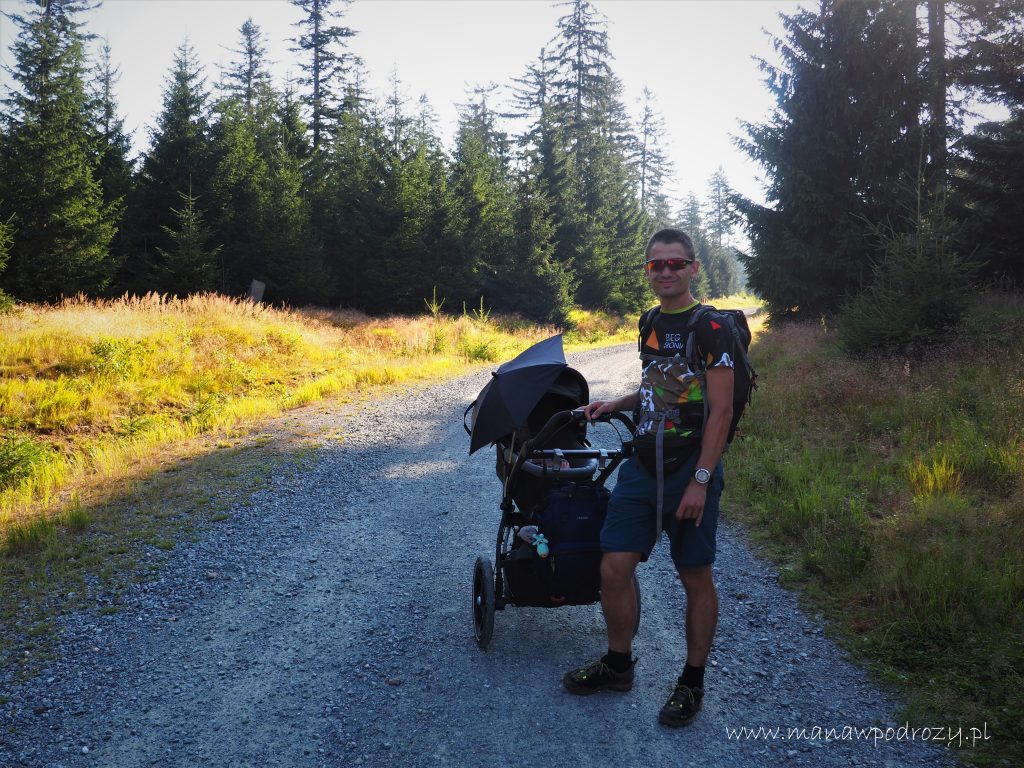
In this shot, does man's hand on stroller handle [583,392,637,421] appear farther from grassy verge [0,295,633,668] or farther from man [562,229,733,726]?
grassy verge [0,295,633,668]

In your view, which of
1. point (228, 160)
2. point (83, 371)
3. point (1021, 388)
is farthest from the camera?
point (228, 160)

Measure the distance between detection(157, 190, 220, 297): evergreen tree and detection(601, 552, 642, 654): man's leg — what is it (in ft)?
75.9

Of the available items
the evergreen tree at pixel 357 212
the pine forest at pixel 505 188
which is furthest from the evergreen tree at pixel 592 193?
the evergreen tree at pixel 357 212

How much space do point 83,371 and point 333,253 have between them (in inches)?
750

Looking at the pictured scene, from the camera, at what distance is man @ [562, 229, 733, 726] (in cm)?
278

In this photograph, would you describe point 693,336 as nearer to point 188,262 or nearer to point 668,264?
point 668,264

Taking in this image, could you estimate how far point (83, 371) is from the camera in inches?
435

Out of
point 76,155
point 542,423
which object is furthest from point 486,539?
point 76,155

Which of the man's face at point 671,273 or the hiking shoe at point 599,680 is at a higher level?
the man's face at point 671,273

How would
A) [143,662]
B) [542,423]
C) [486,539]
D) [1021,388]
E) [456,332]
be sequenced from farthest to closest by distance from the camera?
[456,332]
[1021,388]
[486,539]
[542,423]
[143,662]

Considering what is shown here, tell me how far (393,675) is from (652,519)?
1.79 m

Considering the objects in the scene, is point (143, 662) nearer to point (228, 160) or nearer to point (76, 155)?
point (76, 155)

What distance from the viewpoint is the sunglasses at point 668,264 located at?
117 inches

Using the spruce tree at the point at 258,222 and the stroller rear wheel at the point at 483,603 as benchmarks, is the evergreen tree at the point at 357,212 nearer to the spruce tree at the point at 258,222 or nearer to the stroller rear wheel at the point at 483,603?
the spruce tree at the point at 258,222
